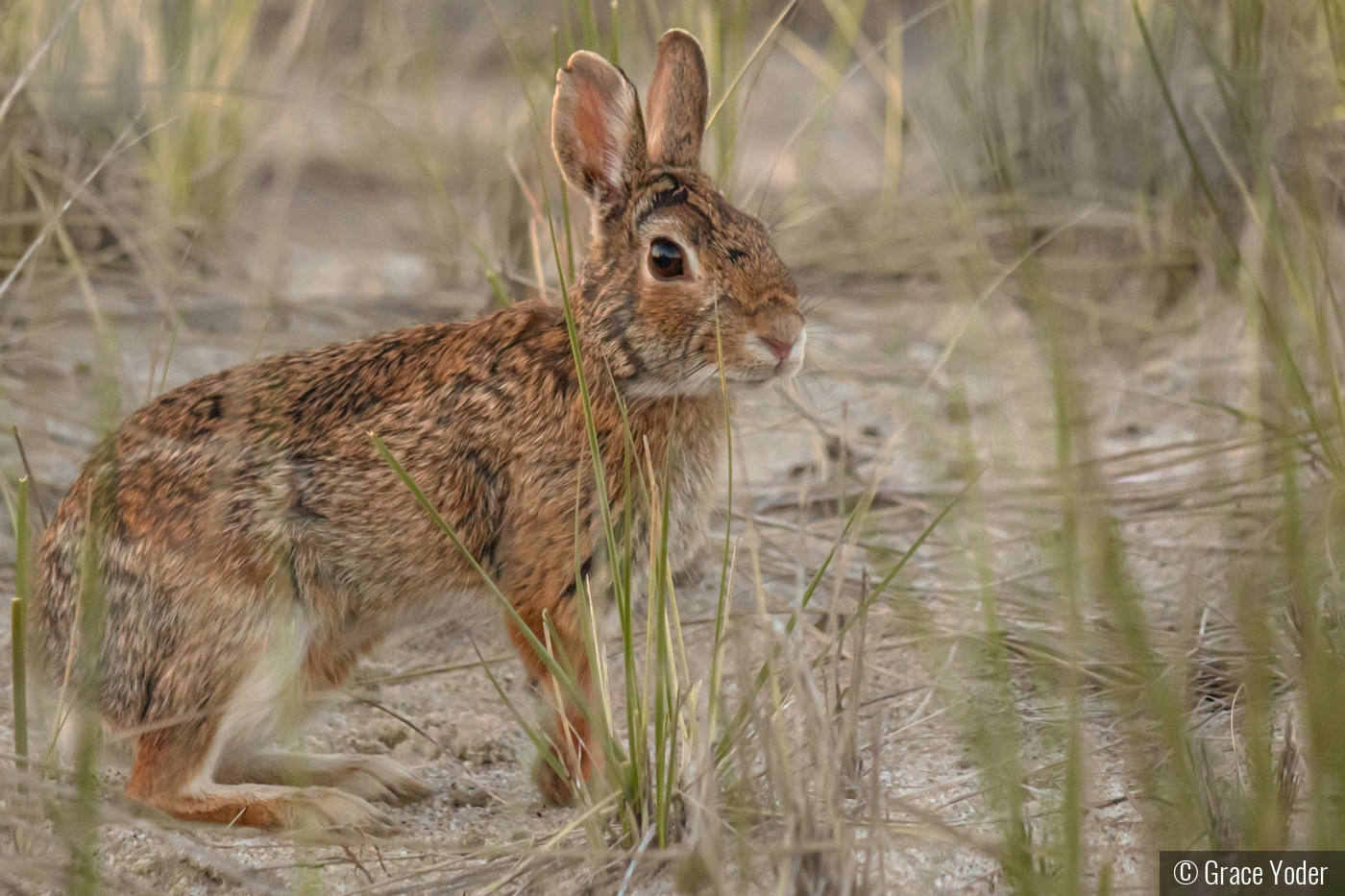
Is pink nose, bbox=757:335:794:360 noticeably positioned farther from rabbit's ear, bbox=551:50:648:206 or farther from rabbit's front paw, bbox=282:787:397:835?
rabbit's front paw, bbox=282:787:397:835

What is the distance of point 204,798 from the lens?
2.70 metres

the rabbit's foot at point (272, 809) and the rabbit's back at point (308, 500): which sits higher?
the rabbit's back at point (308, 500)

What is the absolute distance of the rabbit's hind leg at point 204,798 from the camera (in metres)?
2.66

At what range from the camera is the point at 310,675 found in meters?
2.89

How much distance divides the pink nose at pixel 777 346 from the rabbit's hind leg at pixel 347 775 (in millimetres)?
1184

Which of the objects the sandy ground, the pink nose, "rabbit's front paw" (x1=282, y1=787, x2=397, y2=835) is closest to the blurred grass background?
the sandy ground

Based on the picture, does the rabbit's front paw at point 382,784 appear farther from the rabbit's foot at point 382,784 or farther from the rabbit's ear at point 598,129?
the rabbit's ear at point 598,129

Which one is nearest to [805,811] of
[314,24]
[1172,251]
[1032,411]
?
[1032,411]

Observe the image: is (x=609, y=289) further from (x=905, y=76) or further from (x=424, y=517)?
(x=905, y=76)

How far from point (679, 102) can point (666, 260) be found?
18.5 inches

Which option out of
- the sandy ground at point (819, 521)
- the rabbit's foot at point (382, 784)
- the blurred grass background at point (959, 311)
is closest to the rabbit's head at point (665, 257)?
the blurred grass background at point (959, 311)

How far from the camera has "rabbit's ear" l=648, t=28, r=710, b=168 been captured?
3.07 metres

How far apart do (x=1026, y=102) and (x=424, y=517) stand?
3712mm

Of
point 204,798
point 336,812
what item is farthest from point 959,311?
point 204,798
